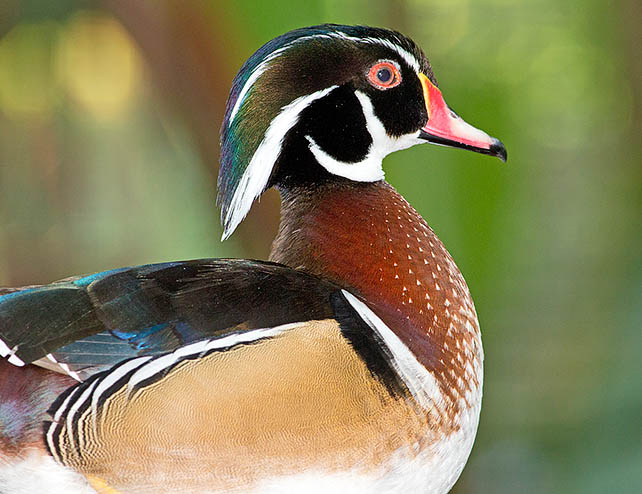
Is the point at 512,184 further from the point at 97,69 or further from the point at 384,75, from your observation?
the point at 97,69

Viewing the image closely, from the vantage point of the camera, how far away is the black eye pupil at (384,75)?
1.09m

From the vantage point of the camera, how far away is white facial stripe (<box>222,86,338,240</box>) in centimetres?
105

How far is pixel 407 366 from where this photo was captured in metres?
0.94

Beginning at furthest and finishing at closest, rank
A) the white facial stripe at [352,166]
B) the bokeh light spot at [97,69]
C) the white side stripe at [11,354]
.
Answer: the bokeh light spot at [97,69]
the white facial stripe at [352,166]
the white side stripe at [11,354]

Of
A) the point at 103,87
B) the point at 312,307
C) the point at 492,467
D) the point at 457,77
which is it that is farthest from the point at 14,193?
the point at 312,307

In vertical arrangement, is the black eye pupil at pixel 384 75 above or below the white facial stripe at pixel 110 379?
above

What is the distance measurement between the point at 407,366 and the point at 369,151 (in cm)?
32

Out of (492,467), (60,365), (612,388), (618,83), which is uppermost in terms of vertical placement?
(618,83)

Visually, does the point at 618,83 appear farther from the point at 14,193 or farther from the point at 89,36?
the point at 14,193

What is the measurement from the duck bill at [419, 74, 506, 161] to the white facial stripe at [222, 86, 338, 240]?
147 millimetres

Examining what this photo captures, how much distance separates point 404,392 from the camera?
3.03ft

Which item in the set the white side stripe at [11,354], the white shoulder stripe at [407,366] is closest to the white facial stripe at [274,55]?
the white shoulder stripe at [407,366]

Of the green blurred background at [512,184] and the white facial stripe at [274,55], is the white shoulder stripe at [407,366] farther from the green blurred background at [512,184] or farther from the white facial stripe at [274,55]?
the green blurred background at [512,184]

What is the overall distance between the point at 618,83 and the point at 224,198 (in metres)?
0.95
